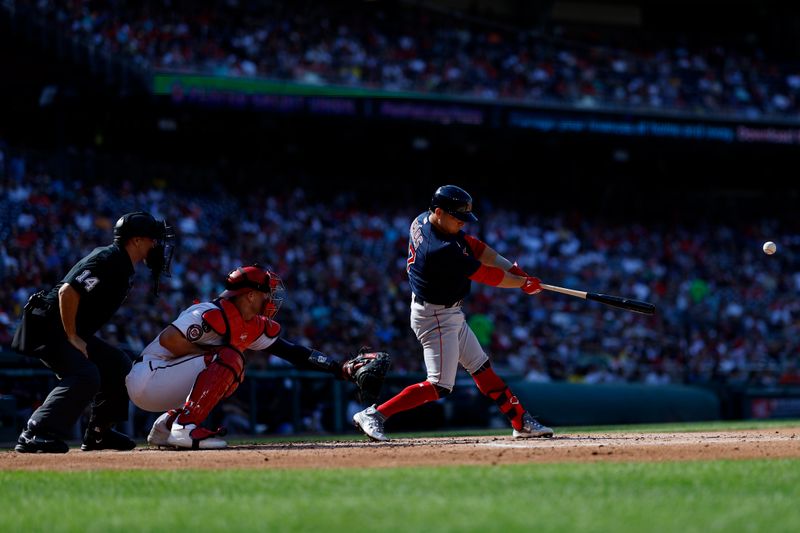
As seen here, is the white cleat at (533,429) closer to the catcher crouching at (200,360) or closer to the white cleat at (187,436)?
the catcher crouching at (200,360)

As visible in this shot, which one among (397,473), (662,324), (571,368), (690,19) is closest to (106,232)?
(571,368)

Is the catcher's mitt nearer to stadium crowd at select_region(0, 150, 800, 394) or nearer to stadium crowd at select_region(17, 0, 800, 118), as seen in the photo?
stadium crowd at select_region(0, 150, 800, 394)

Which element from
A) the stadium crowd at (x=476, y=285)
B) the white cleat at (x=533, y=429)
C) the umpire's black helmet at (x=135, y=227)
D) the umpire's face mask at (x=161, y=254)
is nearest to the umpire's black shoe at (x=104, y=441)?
the umpire's face mask at (x=161, y=254)

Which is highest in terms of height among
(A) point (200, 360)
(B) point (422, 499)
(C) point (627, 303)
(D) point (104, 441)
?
(C) point (627, 303)

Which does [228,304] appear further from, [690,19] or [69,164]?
[690,19]

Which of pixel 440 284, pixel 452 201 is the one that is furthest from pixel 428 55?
pixel 440 284

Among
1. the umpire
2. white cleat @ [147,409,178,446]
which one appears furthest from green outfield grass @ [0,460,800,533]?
white cleat @ [147,409,178,446]

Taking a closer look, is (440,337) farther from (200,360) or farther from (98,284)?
(98,284)
